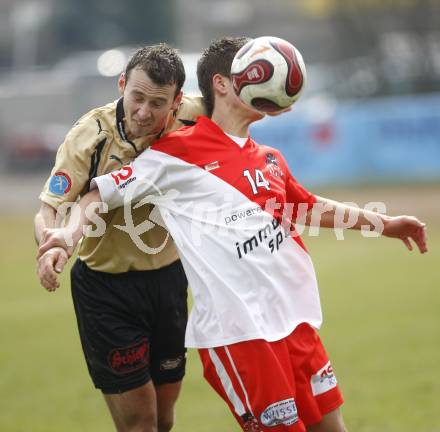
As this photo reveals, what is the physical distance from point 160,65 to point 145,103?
20 centimetres

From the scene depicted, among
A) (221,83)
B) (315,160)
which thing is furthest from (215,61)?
(315,160)

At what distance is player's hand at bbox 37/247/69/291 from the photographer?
172 inches

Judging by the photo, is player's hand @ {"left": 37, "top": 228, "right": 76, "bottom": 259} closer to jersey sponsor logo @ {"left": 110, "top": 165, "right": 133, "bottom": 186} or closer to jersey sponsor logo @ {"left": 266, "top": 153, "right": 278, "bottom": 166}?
jersey sponsor logo @ {"left": 110, "top": 165, "right": 133, "bottom": 186}

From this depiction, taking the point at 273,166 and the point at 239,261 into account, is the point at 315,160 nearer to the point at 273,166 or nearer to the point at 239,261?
the point at 273,166

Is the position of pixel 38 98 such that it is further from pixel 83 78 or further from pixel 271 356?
pixel 271 356

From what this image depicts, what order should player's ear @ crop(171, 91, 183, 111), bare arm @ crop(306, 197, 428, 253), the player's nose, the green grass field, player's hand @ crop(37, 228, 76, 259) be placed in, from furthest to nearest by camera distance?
the green grass field < bare arm @ crop(306, 197, 428, 253) < player's ear @ crop(171, 91, 183, 111) < the player's nose < player's hand @ crop(37, 228, 76, 259)

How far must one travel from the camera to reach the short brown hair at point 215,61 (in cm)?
505

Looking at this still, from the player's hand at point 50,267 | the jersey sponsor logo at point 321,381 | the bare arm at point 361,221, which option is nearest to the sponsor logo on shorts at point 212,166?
the bare arm at point 361,221

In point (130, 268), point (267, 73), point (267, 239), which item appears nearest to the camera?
point (267, 73)

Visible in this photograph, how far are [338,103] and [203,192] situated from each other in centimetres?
2434

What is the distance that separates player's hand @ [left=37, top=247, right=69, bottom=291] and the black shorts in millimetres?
1060

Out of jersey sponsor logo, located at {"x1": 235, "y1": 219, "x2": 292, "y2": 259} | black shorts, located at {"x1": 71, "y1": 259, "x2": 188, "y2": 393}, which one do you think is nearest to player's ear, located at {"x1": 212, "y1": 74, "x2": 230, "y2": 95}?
jersey sponsor logo, located at {"x1": 235, "y1": 219, "x2": 292, "y2": 259}

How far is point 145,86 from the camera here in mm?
4938

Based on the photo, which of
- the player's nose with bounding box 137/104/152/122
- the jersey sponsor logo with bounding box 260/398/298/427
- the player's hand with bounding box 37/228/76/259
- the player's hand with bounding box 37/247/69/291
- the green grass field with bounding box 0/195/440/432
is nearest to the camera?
the player's hand with bounding box 37/247/69/291
